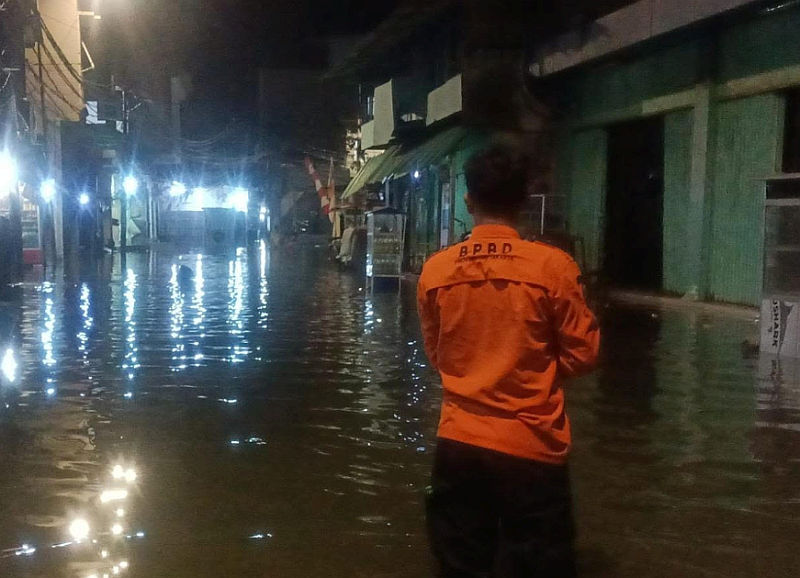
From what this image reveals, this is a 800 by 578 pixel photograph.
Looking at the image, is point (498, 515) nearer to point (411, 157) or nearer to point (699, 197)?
point (699, 197)

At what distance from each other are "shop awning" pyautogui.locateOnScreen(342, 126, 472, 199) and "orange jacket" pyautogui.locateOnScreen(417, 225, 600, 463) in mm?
15755

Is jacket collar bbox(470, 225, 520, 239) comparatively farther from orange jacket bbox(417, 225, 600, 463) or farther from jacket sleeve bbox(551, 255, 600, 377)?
jacket sleeve bbox(551, 255, 600, 377)

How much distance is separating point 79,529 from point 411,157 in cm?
2059

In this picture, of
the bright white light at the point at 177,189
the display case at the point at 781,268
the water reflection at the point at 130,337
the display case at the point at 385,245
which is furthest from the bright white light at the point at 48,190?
the bright white light at the point at 177,189

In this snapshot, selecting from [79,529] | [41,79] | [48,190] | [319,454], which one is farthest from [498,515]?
[48,190]

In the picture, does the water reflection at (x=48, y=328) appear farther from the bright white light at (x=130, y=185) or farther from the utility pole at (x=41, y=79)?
the bright white light at (x=130, y=185)

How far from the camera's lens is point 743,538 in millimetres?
5020

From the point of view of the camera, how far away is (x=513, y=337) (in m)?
3.15

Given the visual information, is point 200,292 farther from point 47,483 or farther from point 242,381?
point 47,483

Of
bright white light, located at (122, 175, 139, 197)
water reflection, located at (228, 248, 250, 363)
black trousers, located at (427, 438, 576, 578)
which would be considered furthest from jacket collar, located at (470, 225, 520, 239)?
bright white light, located at (122, 175, 139, 197)

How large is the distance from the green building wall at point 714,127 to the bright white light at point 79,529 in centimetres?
1095

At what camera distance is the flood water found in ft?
15.8

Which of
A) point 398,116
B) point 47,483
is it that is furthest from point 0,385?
point 398,116

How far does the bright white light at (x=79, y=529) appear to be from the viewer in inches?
197
